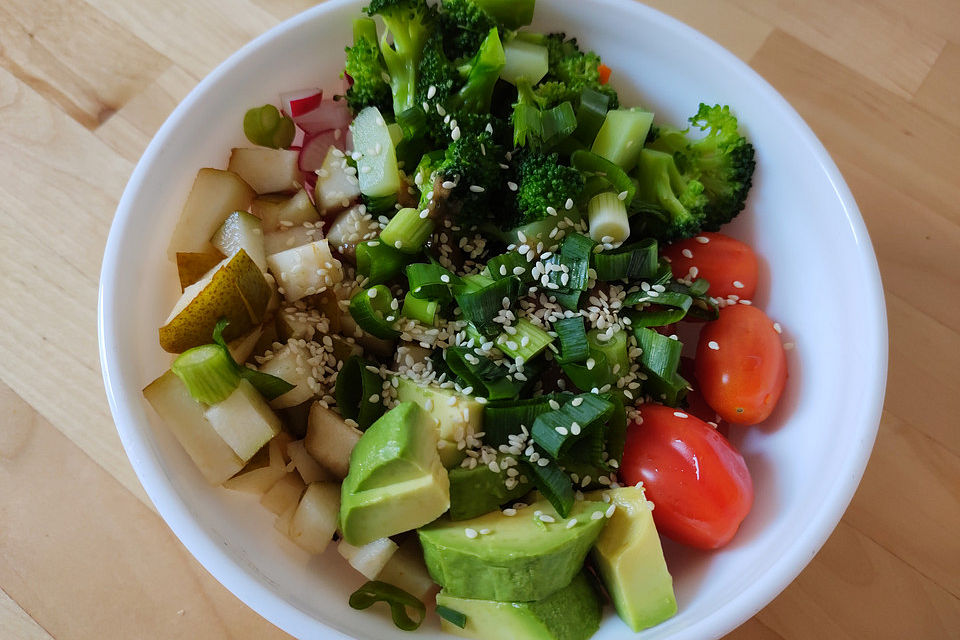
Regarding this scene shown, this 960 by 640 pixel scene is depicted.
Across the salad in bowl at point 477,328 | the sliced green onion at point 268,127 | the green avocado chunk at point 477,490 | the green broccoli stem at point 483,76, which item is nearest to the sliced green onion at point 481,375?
the salad in bowl at point 477,328

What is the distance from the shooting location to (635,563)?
3.55 ft

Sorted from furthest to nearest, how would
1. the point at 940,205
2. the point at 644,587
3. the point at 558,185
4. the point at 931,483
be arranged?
1. the point at 940,205
2. the point at 931,483
3. the point at 558,185
4. the point at 644,587

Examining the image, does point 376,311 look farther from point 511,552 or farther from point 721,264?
point 721,264

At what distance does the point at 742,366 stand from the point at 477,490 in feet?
1.67

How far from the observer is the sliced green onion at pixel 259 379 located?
3.73 feet

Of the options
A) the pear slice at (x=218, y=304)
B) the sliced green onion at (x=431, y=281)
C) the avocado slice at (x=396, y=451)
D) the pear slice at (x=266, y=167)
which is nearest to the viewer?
the avocado slice at (x=396, y=451)

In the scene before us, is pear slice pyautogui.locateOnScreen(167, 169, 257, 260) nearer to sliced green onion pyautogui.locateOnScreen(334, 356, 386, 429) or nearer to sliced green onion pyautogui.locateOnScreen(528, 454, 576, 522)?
sliced green onion pyautogui.locateOnScreen(334, 356, 386, 429)

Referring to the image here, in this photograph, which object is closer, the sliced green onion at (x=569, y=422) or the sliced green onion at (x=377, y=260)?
the sliced green onion at (x=569, y=422)

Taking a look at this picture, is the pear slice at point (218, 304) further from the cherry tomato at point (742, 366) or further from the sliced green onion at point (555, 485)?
the cherry tomato at point (742, 366)

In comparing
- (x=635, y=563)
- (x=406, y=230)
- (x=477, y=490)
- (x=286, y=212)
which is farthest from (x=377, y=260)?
(x=635, y=563)

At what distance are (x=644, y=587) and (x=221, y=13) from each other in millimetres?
1516

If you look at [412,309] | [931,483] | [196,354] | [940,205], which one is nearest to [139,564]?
[196,354]

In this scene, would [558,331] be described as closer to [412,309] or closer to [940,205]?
[412,309]

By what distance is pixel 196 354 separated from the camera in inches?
43.4
